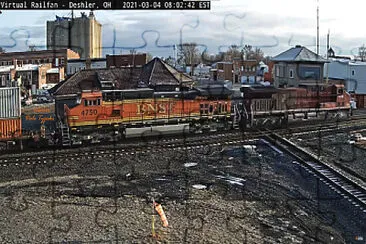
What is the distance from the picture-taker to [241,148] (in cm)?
1223

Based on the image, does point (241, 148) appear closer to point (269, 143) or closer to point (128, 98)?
point (269, 143)

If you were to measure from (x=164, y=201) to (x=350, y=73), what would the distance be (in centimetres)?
1885

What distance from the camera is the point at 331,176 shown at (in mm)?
9586

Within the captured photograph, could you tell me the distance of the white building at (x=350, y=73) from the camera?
22188 millimetres

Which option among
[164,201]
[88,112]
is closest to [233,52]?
[88,112]

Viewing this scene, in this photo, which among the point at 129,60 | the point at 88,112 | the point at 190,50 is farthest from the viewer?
the point at 129,60

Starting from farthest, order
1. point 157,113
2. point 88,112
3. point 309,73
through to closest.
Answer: point 309,73
point 157,113
point 88,112

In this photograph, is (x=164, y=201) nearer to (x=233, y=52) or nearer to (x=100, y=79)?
(x=233, y=52)

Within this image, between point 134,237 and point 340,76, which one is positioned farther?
point 340,76

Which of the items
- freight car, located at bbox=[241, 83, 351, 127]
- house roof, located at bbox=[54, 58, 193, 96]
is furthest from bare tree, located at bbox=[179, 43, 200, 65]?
house roof, located at bbox=[54, 58, 193, 96]

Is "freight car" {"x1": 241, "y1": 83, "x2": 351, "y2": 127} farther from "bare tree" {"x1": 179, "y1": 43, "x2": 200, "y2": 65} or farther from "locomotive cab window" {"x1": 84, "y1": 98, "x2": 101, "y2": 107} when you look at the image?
"bare tree" {"x1": 179, "y1": 43, "x2": 200, "y2": 65}

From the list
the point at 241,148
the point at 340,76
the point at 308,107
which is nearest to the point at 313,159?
the point at 241,148

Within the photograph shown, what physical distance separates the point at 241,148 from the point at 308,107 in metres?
4.97

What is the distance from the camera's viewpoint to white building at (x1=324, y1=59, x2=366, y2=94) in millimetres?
22188
